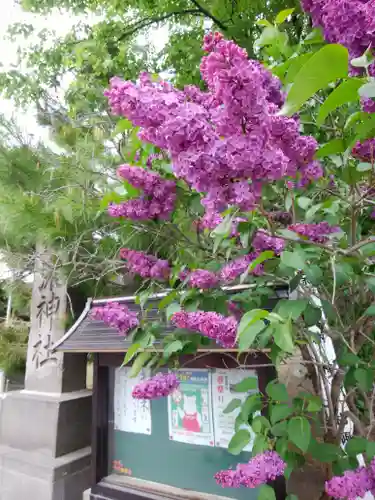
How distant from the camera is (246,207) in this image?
70 centimetres

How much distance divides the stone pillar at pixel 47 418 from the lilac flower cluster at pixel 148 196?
136 centimetres

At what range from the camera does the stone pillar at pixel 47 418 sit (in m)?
2.48

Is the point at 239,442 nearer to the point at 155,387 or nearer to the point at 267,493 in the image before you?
the point at 267,493

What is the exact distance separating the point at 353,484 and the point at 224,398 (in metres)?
0.85

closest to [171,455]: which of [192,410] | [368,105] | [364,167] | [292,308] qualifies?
[192,410]

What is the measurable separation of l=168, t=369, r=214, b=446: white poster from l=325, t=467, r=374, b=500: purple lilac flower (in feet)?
2.87

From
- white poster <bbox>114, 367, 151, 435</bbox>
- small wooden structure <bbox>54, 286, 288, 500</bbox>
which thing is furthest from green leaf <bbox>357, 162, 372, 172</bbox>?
white poster <bbox>114, 367, 151, 435</bbox>

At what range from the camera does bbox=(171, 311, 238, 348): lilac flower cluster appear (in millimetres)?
1166

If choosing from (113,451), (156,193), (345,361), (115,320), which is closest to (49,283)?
(113,451)

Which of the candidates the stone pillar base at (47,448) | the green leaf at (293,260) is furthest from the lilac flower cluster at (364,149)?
the stone pillar base at (47,448)

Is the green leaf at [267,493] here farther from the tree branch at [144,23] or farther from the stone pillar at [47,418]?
the tree branch at [144,23]

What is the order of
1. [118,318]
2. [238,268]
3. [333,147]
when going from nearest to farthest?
[333,147]
[238,268]
[118,318]

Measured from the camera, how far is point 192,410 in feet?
5.99

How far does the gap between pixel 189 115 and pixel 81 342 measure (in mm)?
1736
